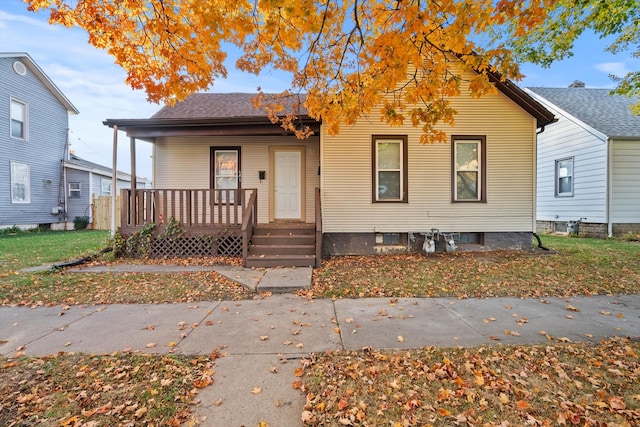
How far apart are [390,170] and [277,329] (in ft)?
19.8

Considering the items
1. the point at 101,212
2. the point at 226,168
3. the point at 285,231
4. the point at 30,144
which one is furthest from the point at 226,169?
the point at 30,144

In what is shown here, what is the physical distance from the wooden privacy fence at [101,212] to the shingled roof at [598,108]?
2221 cm

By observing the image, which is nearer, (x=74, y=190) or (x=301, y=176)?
(x=301, y=176)

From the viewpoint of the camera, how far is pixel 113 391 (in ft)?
8.20

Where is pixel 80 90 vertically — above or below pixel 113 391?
above

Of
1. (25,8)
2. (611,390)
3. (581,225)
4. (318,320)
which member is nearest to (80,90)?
(25,8)

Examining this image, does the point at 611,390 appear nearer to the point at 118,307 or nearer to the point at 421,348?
the point at 421,348

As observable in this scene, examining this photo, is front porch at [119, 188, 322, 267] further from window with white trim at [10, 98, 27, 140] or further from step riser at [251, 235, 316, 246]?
window with white trim at [10, 98, 27, 140]

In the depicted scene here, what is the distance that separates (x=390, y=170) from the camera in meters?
8.64

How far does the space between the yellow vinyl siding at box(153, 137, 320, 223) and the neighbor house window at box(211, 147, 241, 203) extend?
0.15 metres

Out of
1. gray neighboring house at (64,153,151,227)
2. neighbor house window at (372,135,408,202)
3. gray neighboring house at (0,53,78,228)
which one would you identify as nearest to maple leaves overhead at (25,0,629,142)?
neighbor house window at (372,135,408,202)

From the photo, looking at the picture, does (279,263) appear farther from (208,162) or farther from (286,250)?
Answer: (208,162)

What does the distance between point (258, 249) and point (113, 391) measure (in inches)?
195

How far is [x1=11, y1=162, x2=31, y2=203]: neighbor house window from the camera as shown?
1413 centimetres
